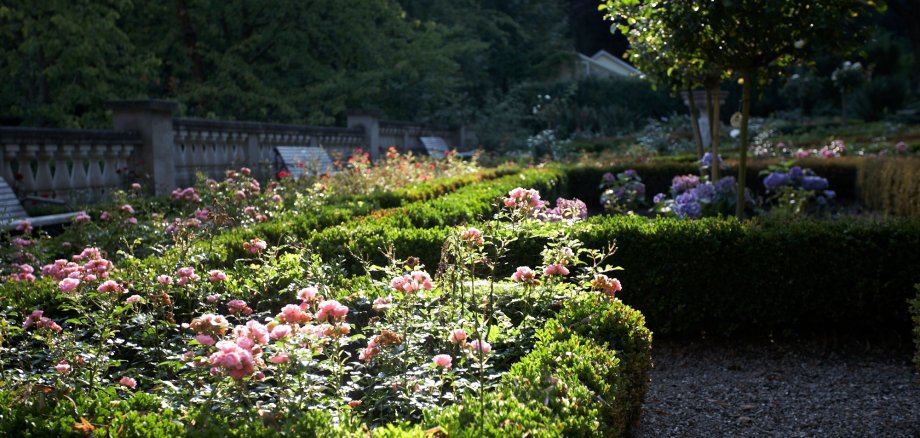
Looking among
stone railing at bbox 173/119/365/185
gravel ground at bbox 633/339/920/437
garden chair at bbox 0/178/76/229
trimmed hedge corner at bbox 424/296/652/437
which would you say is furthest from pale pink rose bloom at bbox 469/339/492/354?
stone railing at bbox 173/119/365/185

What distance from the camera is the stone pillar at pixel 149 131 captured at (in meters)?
10.6

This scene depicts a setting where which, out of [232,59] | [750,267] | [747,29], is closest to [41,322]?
[750,267]

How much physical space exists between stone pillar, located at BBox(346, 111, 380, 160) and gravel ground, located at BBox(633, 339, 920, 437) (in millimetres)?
13503

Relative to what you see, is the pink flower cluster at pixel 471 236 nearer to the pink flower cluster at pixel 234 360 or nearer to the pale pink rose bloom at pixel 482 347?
the pale pink rose bloom at pixel 482 347

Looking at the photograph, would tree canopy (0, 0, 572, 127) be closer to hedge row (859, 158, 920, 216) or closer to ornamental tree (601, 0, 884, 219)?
ornamental tree (601, 0, 884, 219)

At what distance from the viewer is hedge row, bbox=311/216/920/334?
5.80 m

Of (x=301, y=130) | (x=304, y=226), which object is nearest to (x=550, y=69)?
(x=301, y=130)

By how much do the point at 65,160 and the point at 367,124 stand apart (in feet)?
32.9

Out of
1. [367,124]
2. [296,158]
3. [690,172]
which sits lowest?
[690,172]

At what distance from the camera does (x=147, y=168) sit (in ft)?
34.9

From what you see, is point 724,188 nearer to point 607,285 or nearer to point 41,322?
point 607,285

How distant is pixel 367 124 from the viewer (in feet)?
62.5

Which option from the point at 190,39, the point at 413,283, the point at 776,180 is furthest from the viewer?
the point at 190,39

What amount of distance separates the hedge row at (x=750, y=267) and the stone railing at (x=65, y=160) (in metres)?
4.33
